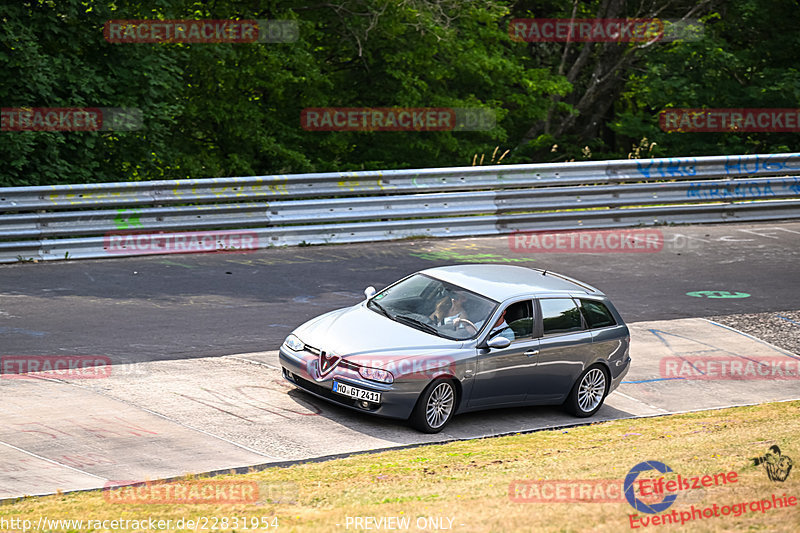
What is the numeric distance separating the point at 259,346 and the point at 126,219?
5028 mm

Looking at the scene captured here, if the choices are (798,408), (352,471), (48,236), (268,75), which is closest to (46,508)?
(352,471)

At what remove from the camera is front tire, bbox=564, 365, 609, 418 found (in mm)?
10508

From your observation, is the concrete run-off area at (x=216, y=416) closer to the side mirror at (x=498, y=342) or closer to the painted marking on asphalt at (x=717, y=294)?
the side mirror at (x=498, y=342)

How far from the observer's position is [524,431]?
983 cm

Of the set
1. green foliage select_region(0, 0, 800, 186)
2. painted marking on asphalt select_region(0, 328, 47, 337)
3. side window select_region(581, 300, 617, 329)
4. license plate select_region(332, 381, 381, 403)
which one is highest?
green foliage select_region(0, 0, 800, 186)

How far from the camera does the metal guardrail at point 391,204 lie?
15.0m

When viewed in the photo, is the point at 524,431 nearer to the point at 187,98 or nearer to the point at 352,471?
the point at 352,471

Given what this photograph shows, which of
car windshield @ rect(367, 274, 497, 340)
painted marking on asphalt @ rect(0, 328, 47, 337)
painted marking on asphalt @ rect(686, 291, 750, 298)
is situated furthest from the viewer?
painted marking on asphalt @ rect(686, 291, 750, 298)

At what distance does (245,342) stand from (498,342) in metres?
3.27

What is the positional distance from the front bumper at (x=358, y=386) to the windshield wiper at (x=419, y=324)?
725mm

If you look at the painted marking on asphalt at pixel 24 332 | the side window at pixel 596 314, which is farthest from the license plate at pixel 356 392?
the painted marking on asphalt at pixel 24 332

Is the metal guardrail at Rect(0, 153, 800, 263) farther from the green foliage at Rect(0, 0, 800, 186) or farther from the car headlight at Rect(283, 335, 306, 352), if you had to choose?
the car headlight at Rect(283, 335, 306, 352)

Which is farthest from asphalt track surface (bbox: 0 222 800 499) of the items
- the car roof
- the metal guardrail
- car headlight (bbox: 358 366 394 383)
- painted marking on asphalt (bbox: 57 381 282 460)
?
the car roof

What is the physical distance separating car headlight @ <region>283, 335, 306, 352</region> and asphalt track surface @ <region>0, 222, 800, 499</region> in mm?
488
